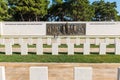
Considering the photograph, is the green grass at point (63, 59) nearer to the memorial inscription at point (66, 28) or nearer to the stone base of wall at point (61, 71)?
the stone base of wall at point (61, 71)

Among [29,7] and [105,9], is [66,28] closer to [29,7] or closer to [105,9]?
[29,7]

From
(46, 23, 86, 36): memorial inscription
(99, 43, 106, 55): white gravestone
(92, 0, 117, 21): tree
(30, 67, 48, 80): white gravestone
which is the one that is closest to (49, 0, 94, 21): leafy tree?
(92, 0, 117, 21): tree

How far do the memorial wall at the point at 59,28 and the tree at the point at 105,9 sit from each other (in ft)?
54.0

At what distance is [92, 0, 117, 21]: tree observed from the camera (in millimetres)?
50031

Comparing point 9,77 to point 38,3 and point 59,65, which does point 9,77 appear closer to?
point 59,65

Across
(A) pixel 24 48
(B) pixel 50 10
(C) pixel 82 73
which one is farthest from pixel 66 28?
(C) pixel 82 73

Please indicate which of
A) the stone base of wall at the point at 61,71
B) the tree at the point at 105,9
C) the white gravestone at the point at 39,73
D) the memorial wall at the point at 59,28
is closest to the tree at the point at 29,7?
the memorial wall at the point at 59,28

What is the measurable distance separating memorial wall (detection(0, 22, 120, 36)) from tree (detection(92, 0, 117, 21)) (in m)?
16.5

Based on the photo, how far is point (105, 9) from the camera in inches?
1984

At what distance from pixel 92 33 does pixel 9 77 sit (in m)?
27.3

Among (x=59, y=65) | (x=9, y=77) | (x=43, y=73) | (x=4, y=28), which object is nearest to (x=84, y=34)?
(x=4, y=28)

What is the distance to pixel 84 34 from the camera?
1326 inches

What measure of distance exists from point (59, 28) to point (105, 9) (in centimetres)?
1975

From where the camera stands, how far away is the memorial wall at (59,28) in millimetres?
33375
